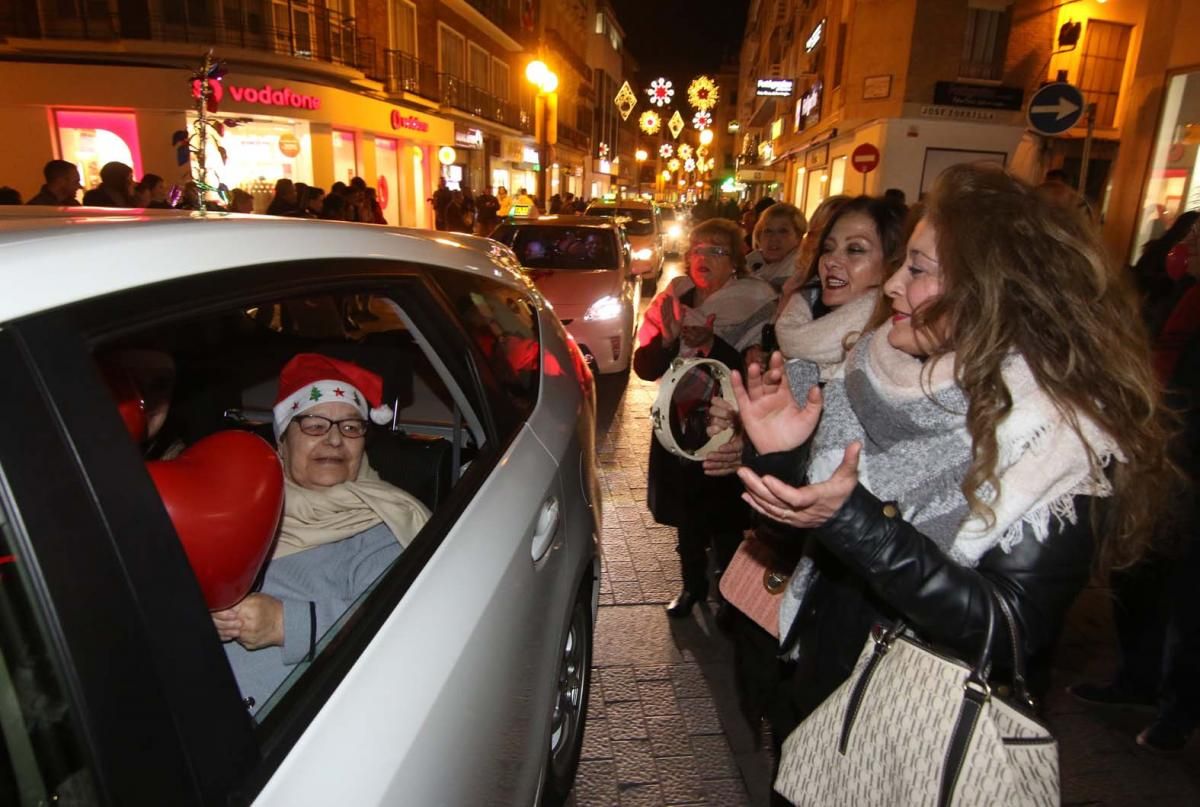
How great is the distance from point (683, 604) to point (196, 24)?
1776 centimetres

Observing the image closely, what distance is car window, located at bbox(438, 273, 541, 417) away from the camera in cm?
209

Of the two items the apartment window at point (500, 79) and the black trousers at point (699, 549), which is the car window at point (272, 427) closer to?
the black trousers at point (699, 549)

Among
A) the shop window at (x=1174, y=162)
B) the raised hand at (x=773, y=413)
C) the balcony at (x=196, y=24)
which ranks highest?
the balcony at (x=196, y=24)

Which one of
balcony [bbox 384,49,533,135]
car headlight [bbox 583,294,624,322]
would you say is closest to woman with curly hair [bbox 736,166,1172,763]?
car headlight [bbox 583,294,624,322]

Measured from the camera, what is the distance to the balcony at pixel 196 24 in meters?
14.5

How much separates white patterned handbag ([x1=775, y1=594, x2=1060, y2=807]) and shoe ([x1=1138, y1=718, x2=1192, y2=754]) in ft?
6.62

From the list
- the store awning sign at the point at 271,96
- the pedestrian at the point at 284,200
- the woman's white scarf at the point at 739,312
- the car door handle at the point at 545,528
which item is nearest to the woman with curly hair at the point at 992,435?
the car door handle at the point at 545,528

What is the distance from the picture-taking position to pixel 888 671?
4.47 feet

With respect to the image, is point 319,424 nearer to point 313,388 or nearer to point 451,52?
point 313,388

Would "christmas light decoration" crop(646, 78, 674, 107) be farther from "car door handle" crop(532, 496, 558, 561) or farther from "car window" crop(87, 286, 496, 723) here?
"car door handle" crop(532, 496, 558, 561)

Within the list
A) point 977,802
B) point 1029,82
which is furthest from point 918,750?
point 1029,82

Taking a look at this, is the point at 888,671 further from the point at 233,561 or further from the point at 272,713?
the point at 233,561

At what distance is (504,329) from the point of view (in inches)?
94.0

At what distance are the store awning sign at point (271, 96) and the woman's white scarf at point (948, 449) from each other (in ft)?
60.0
